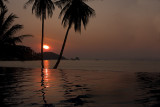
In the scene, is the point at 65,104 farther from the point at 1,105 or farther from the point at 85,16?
the point at 85,16

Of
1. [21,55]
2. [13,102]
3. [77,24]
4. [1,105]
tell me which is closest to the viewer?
[1,105]

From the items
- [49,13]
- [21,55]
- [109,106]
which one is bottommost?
[109,106]

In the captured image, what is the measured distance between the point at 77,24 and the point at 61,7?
403 cm

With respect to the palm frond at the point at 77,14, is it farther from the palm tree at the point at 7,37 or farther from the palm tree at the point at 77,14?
the palm tree at the point at 7,37

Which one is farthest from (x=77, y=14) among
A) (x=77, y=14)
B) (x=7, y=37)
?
(x=7, y=37)

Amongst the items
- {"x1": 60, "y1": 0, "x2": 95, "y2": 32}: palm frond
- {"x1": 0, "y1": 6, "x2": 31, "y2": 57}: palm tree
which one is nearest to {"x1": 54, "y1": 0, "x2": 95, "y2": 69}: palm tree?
{"x1": 60, "y1": 0, "x2": 95, "y2": 32}: palm frond

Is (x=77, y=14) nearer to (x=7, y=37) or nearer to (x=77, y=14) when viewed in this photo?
(x=77, y=14)

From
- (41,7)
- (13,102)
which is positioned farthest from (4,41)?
(13,102)

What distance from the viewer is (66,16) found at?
2717 cm

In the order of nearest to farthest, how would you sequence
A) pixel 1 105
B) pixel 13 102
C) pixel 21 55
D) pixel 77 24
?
pixel 1 105, pixel 13 102, pixel 21 55, pixel 77 24

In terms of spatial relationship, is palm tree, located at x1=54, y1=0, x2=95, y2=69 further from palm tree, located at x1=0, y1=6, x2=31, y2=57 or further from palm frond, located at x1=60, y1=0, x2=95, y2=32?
palm tree, located at x1=0, y1=6, x2=31, y2=57

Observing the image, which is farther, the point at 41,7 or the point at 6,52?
the point at 41,7

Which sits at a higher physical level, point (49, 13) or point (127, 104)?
point (49, 13)

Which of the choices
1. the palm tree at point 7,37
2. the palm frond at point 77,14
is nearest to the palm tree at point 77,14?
the palm frond at point 77,14
